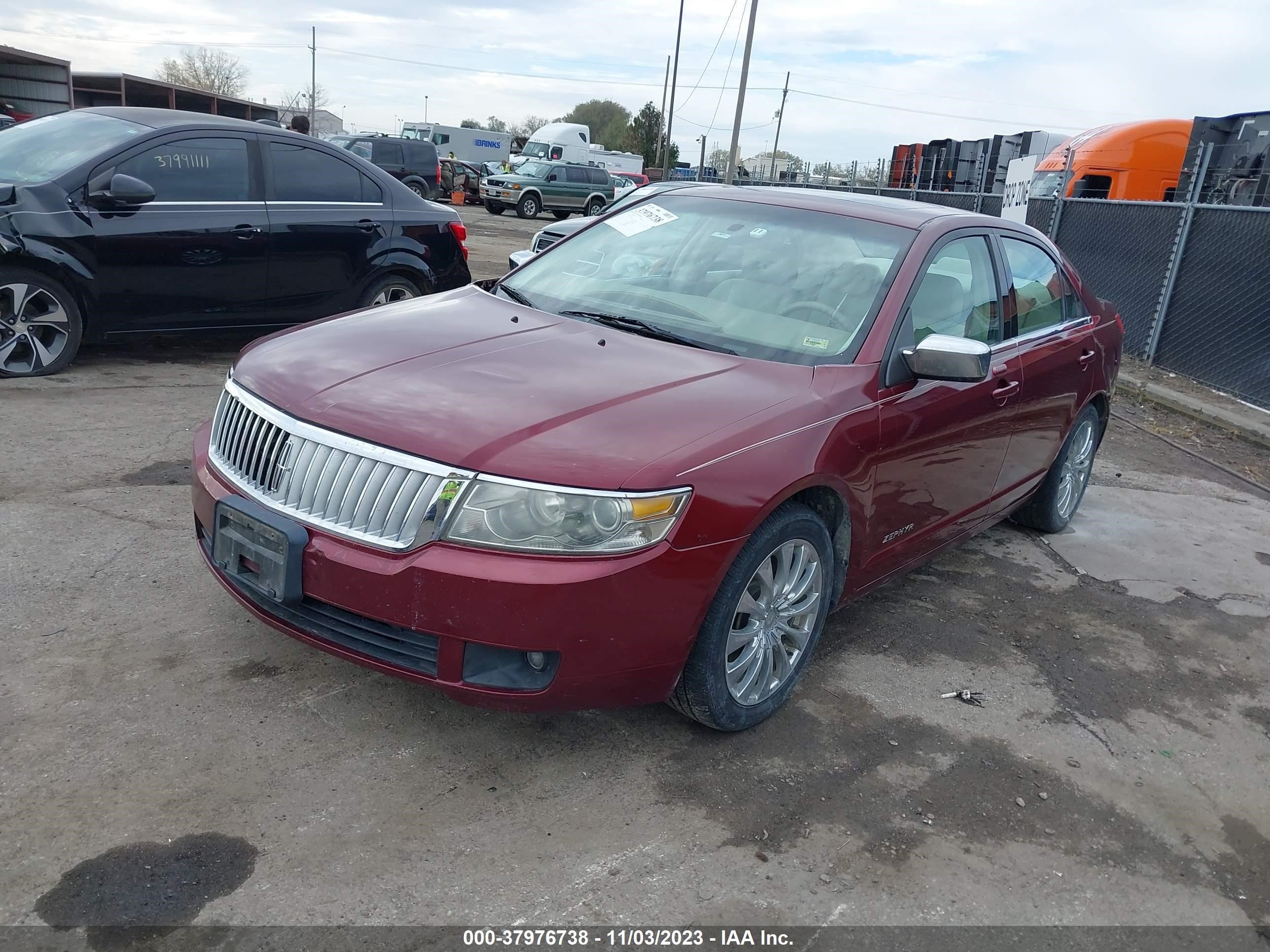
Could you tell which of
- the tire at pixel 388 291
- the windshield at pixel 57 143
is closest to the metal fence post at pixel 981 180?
the tire at pixel 388 291

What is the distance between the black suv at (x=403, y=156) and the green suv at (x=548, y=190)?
5617 mm

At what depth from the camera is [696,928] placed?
2.39m

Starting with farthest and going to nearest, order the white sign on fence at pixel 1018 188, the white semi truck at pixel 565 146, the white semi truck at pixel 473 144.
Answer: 1. the white semi truck at pixel 473 144
2. the white semi truck at pixel 565 146
3. the white sign on fence at pixel 1018 188

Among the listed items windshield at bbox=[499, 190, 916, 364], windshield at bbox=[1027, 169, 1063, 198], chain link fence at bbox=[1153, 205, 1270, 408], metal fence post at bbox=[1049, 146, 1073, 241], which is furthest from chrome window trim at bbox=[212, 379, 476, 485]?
windshield at bbox=[1027, 169, 1063, 198]

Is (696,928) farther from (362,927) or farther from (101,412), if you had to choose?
(101,412)

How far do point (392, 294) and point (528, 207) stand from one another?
24314mm

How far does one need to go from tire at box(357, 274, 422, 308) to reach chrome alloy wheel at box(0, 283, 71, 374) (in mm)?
1992

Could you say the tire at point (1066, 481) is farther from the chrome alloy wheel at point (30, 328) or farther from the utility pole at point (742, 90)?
the utility pole at point (742, 90)

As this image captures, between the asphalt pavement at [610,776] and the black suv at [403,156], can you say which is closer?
the asphalt pavement at [610,776]

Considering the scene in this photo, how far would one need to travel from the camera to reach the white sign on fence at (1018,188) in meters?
14.9

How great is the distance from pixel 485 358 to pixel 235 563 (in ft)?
3.19

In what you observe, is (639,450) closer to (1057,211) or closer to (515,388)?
(515,388)

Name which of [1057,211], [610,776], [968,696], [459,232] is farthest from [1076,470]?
[1057,211]

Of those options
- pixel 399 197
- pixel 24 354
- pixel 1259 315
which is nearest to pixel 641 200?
pixel 399 197
